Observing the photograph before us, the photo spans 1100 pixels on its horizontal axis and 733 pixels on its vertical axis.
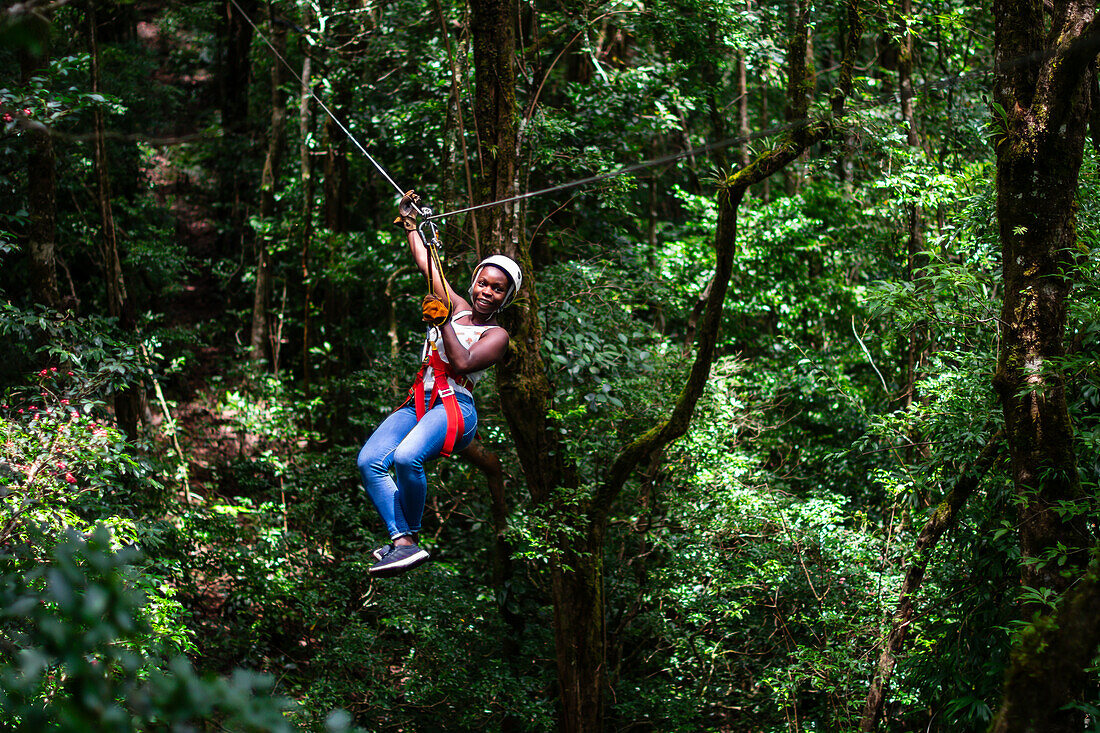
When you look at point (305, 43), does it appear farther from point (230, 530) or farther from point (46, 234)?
point (230, 530)

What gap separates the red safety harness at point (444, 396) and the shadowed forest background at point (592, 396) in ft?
2.99

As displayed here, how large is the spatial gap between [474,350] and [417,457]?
0.55m

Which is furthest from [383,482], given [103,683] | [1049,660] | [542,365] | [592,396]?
[1049,660]

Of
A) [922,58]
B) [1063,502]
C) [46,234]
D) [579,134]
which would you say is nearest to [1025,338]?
[1063,502]

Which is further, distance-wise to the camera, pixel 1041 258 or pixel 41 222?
pixel 41 222

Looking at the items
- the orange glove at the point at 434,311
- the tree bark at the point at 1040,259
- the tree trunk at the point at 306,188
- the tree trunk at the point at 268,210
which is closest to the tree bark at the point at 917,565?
the tree bark at the point at 1040,259

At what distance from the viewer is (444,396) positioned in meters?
3.88

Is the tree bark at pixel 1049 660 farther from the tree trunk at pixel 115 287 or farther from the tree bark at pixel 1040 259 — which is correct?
the tree trunk at pixel 115 287

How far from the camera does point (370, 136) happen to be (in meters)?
8.88

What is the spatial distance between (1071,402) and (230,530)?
224 inches

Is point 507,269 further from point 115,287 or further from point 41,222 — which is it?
point 115,287

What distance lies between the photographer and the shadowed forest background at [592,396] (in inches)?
143

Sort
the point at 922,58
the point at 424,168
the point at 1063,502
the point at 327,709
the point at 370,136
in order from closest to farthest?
the point at 1063,502 < the point at 327,709 < the point at 424,168 < the point at 370,136 < the point at 922,58

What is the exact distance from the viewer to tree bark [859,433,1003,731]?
444 cm
